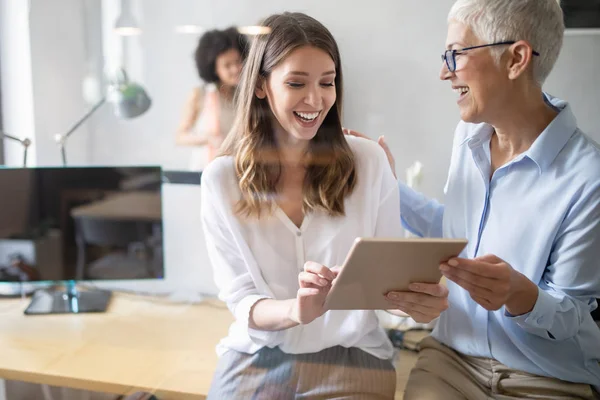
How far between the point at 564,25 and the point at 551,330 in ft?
1.67

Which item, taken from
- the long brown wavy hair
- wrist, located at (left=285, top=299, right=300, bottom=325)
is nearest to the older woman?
the long brown wavy hair

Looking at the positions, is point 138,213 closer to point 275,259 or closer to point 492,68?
point 275,259

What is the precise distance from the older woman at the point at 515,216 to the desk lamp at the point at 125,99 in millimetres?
641

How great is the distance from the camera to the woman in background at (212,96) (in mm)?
1159

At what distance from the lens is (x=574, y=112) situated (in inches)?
39.9

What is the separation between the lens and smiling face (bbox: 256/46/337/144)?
3.24 ft

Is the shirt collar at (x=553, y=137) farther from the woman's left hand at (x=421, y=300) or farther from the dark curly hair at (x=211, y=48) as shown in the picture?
the dark curly hair at (x=211, y=48)

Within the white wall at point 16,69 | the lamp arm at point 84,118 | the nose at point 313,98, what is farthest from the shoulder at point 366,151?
the white wall at point 16,69

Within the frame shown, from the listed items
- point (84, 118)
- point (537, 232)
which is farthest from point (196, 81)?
point (537, 232)

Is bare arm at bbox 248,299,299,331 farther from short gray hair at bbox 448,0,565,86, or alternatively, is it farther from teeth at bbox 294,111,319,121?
short gray hair at bbox 448,0,565,86

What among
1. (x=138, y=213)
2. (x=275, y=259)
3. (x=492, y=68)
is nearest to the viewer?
(x=492, y=68)

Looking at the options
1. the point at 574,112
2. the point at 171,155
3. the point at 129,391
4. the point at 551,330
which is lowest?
the point at 129,391

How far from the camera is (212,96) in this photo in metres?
1.24

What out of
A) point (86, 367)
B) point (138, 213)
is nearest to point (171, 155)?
point (138, 213)
